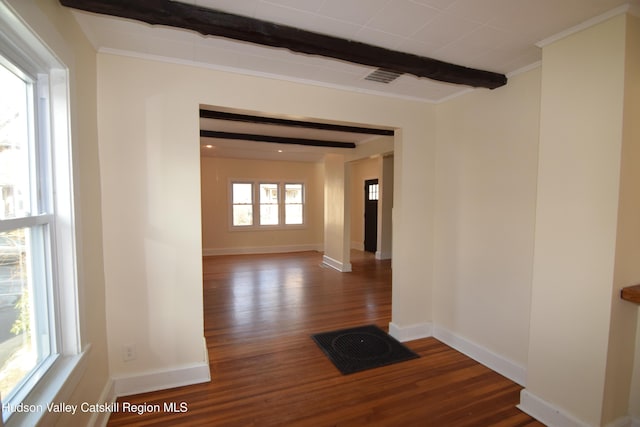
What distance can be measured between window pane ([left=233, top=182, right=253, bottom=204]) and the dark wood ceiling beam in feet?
10.7

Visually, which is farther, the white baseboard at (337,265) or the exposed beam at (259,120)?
the white baseboard at (337,265)

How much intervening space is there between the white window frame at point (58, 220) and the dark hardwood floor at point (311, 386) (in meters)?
0.77

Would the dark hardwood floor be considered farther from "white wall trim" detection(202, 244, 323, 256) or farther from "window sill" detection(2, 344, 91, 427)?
"white wall trim" detection(202, 244, 323, 256)

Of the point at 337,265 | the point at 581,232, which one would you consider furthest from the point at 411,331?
the point at 337,265

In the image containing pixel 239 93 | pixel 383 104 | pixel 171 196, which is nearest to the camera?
pixel 171 196

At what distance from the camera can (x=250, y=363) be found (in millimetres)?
2719

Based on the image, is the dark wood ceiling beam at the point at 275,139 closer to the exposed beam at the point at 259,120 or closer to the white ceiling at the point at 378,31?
the exposed beam at the point at 259,120

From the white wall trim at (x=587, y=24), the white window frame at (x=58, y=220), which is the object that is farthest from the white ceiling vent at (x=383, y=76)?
the white window frame at (x=58, y=220)

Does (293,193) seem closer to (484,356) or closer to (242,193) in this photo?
(242,193)

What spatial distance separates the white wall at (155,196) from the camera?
2156 millimetres

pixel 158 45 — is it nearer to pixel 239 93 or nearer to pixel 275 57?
pixel 239 93

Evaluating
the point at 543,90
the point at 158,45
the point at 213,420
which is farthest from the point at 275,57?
the point at 213,420

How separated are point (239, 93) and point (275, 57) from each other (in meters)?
0.44

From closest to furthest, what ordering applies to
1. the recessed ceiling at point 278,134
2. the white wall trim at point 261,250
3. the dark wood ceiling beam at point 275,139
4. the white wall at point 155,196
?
the white wall at point 155,196 → the recessed ceiling at point 278,134 → the dark wood ceiling beam at point 275,139 → the white wall trim at point 261,250
